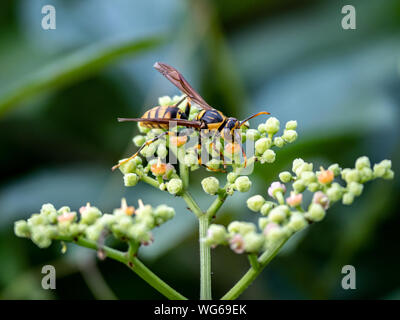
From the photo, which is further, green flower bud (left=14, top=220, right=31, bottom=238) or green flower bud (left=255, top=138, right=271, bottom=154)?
green flower bud (left=255, top=138, right=271, bottom=154)

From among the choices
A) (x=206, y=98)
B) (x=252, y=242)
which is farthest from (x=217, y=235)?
(x=206, y=98)

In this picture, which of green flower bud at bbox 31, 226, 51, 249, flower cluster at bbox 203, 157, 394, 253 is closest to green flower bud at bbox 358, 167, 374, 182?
flower cluster at bbox 203, 157, 394, 253

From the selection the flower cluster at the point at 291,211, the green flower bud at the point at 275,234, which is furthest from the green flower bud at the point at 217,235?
the green flower bud at the point at 275,234

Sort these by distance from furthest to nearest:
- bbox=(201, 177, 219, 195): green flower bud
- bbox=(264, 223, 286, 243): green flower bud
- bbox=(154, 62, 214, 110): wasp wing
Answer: bbox=(154, 62, 214, 110): wasp wing
bbox=(201, 177, 219, 195): green flower bud
bbox=(264, 223, 286, 243): green flower bud

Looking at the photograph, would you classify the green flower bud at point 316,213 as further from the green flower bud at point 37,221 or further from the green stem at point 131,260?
the green flower bud at point 37,221

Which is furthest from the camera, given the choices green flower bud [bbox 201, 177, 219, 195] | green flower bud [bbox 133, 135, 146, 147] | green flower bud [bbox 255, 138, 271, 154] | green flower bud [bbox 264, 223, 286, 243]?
green flower bud [bbox 133, 135, 146, 147]

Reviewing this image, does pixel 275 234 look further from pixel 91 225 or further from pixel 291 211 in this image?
pixel 91 225

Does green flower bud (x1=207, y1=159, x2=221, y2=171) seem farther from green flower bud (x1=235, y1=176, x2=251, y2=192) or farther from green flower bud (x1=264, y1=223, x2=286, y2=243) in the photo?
green flower bud (x1=264, y1=223, x2=286, y2=243)
